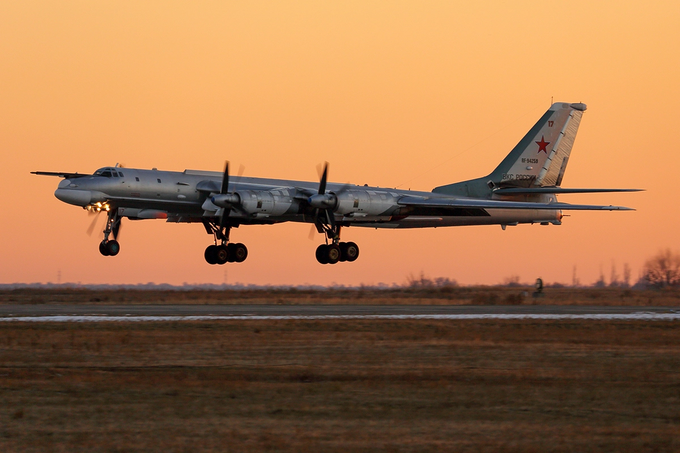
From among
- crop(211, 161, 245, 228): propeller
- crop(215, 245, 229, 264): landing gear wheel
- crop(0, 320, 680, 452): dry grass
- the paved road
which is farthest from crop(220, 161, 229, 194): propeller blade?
crop(0, 320, 680, 452): dry grass

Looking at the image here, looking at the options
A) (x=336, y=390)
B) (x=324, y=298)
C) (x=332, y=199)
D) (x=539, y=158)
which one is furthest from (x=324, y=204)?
(x=336, y=390)

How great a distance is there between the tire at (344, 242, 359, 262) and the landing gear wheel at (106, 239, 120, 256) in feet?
31.7

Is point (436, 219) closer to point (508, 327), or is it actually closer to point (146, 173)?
point (146, 173)

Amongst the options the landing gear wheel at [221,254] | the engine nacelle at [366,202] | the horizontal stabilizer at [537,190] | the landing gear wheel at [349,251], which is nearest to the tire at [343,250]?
the landing gear wheel at [349,251]

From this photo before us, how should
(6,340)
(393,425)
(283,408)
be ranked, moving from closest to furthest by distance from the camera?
1. (393,425)
2. (283,408)
3. (6,340)

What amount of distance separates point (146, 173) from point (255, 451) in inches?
1109

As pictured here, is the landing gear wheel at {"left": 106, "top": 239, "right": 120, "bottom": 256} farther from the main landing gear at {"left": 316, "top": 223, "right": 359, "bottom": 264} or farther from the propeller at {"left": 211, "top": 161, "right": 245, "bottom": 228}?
the main landing gear at {"left": 316, "top": 223, "right": 359, "bottom": 264}

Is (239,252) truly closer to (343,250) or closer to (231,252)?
(231,252)

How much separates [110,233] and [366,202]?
35.3 feet

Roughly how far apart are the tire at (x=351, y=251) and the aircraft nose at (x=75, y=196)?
11007mm

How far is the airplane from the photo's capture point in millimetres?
33812

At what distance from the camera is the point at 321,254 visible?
3684 cm

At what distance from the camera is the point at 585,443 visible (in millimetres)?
7961

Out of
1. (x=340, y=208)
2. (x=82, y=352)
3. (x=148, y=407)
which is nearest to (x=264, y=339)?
(x=82, y=352)
